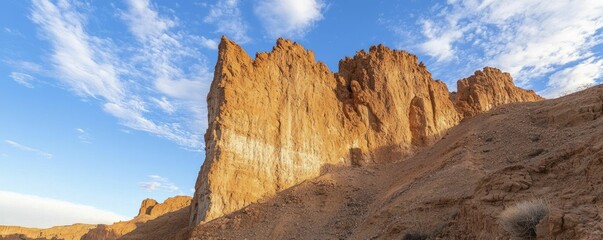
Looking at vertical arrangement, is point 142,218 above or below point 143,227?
above

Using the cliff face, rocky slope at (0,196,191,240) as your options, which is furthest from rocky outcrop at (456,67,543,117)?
rocky slope at (0,196,191,240)

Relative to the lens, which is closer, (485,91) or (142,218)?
(485,91)

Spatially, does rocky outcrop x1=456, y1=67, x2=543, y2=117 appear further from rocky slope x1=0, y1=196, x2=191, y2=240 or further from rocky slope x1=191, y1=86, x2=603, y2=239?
rocky slope x1=0, y1=196, x2=191, y2=240

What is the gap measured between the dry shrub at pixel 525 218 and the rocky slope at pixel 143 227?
15154mm

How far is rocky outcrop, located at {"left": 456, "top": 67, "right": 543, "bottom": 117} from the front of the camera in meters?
37.9

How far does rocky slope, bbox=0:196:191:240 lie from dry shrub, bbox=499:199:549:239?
15154mm

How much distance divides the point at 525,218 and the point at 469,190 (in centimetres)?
504

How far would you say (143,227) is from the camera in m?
28.4

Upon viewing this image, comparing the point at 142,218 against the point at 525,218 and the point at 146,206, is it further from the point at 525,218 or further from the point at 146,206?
the point at 525,218

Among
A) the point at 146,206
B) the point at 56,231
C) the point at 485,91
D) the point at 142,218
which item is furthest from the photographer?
the point at 56,231

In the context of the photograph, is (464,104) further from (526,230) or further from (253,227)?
(526,230)

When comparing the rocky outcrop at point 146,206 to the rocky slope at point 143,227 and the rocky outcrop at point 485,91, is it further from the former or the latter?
the rocky outcrop at point 485,91

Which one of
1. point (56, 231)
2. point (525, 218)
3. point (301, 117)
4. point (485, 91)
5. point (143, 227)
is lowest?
point (525, 218)

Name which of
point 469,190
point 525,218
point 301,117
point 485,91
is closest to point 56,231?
point 301,117
